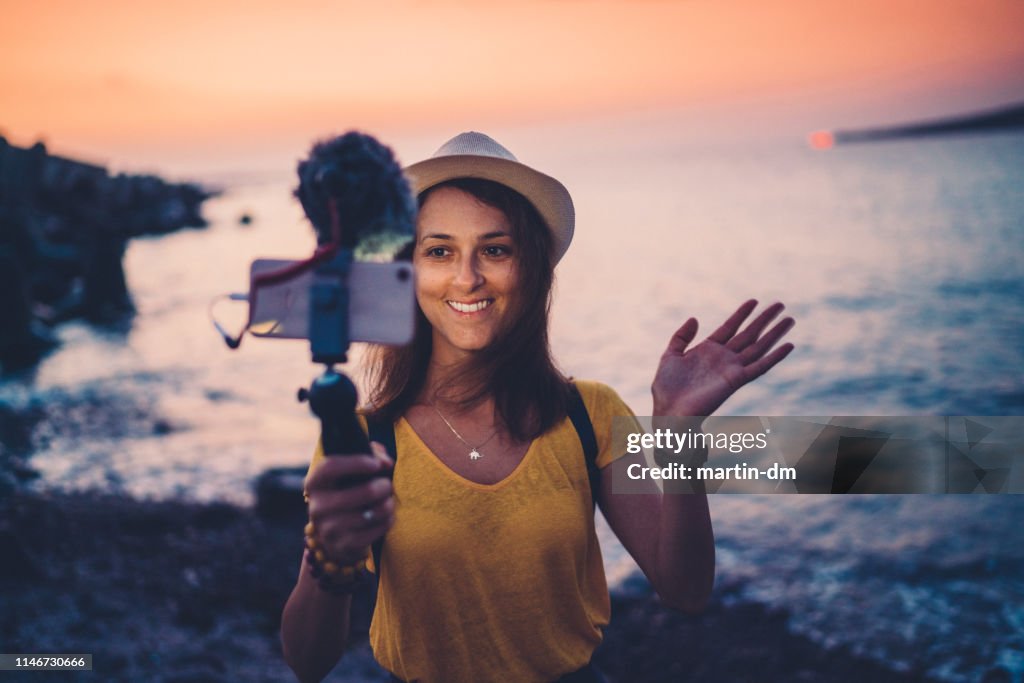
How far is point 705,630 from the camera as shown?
5258 millimetres

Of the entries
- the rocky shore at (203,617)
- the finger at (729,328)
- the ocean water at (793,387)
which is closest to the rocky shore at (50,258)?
the ocean water at (793,387)

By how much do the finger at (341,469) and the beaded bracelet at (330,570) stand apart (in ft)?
0.53

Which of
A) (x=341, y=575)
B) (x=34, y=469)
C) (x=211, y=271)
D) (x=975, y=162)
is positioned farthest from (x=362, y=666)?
(x=975, y=162)

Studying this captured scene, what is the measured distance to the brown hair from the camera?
2.16 metres

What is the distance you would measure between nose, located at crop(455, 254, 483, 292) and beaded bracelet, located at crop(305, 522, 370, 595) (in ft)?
3.00

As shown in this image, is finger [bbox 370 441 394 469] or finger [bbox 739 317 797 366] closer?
finger [bbox 370 441 394 469]

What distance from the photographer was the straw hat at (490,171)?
205 centimetres

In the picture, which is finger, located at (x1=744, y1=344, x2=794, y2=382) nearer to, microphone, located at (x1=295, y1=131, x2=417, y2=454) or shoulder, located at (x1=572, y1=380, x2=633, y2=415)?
shoulder, located at (x1=572, y1=380, x2=633, y2=415)

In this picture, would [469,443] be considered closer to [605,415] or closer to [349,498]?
[605,415]

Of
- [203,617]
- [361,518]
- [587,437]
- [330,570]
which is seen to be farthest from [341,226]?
[203,617]

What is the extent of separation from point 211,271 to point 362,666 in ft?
90.1

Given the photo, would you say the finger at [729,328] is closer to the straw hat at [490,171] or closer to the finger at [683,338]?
the finger at [683,338]

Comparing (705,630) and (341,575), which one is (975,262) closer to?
(705,630)

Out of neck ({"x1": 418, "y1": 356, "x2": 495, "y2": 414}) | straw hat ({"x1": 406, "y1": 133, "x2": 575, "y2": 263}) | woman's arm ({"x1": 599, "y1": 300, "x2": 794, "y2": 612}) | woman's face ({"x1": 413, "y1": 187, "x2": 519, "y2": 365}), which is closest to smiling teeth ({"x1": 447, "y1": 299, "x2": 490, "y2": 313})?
woman's face ({"x1": 413, "y1": 187, "x2": 519, "y2": 365})
